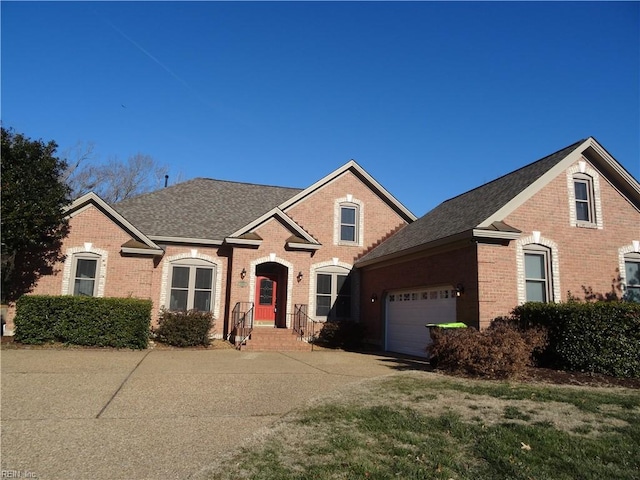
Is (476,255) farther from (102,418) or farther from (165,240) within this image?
(165,240)

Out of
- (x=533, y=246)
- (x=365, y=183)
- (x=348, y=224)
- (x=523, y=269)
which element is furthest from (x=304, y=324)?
(x=533, y=246)

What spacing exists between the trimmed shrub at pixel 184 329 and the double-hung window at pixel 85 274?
277 cm

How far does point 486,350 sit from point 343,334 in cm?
824

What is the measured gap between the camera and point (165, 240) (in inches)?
703

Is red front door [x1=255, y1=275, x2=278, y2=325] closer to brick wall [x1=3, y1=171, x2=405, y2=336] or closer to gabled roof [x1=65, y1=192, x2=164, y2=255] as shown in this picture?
brick wall [x1=3, y1=171, x2=405, y2=336]

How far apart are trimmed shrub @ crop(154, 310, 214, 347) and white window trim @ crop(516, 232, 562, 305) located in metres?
10.2

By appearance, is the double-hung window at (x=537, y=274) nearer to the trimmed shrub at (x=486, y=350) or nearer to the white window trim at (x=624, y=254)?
the white window trim at (x=624, y=254)

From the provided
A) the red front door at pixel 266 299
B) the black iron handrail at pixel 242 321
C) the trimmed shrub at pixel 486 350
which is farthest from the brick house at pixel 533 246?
the red front door at pixel 266 299

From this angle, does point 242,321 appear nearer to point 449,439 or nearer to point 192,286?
point 192,286

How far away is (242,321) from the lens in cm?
1688

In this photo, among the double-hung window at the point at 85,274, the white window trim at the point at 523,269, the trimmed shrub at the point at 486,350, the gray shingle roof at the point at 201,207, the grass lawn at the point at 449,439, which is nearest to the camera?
the grass lawn at the point at 449,439

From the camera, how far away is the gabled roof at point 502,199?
13164 mm

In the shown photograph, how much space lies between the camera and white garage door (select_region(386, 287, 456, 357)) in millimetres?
14297

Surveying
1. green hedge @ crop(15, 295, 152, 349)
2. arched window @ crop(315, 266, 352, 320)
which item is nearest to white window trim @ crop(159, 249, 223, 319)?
green hedge @ crop(15, 295, 152, 349)
